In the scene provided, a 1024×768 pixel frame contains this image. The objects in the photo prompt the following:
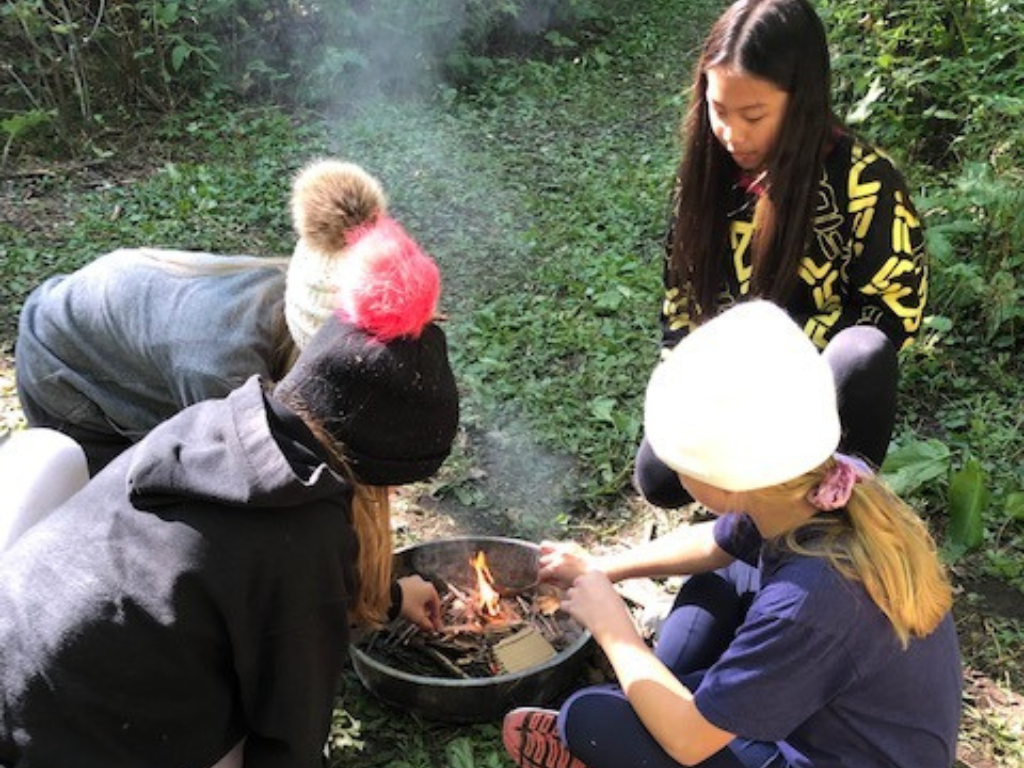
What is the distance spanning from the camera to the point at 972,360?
13.2ft

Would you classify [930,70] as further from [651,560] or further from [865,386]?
[651,560]

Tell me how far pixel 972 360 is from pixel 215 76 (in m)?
4.69

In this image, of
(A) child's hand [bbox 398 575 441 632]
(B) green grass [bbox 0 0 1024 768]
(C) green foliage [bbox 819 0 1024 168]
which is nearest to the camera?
(A) child's hand [bbox 398 575 441 632]

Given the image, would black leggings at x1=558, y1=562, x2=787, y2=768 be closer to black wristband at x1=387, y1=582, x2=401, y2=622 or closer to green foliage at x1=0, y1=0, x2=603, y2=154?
black wristband at x1=387, y1=582, x2=401, y2=622

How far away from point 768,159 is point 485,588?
1.32 meters

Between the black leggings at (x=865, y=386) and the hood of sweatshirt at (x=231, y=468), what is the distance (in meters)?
1.40

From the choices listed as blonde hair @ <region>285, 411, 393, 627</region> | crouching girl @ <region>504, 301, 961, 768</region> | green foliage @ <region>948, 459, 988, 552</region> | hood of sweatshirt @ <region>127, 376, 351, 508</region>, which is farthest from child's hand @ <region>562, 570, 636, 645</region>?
green foliage @ <region>948, 459, 988, 552</region>

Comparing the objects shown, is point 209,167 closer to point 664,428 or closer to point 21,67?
point 21,67

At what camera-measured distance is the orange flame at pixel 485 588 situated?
9.20 ft

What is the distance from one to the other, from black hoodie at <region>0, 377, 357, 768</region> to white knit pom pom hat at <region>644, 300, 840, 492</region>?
0.58m

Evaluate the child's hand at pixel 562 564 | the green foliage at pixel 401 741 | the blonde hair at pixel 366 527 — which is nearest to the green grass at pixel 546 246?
the green foliage at pixel 401 741

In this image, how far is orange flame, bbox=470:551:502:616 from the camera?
2.80m

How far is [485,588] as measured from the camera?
2.83 meters

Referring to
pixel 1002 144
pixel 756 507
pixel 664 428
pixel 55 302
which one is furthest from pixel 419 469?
pixel 1002 144
